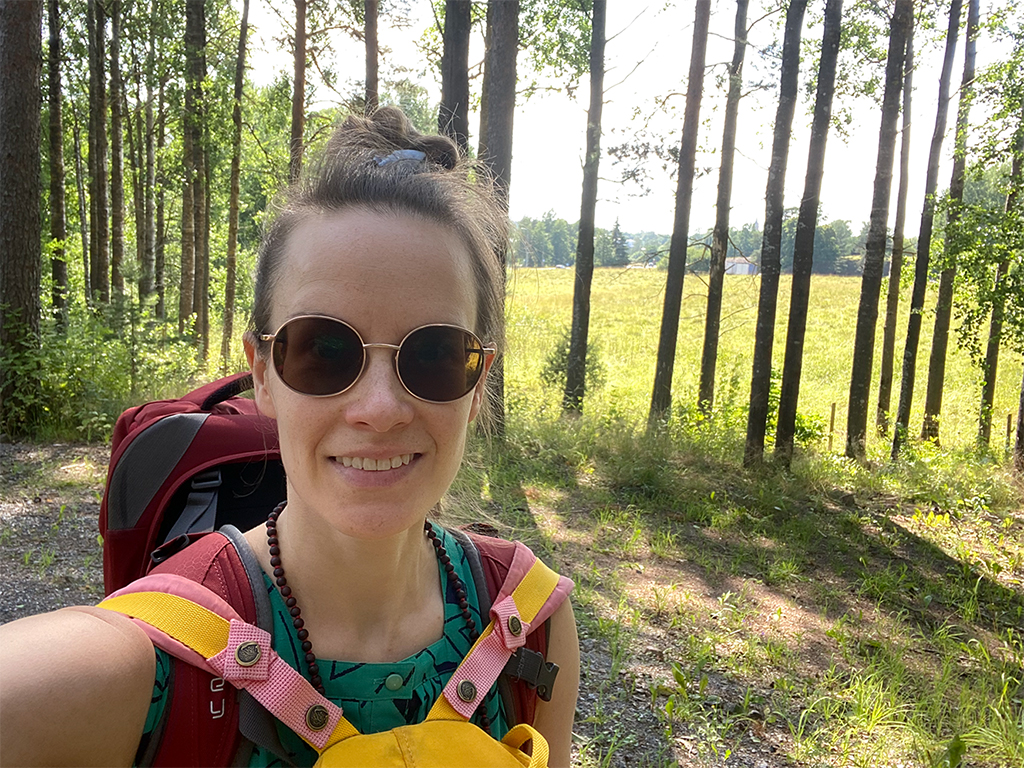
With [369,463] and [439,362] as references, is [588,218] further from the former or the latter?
[369,463]

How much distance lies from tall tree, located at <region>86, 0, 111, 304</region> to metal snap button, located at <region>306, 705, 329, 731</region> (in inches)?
560

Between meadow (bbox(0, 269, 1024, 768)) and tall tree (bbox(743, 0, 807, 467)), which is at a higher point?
tall tree (bbox(743, 0, 807, 467))

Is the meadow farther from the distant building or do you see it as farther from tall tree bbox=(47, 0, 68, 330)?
the distant building

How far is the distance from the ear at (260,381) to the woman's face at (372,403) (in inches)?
2.4

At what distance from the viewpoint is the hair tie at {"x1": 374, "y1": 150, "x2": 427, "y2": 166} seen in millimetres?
1540

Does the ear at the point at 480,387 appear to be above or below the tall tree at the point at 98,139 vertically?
below

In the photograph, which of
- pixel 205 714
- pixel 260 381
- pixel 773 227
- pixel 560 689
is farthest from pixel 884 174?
pixel 205 714

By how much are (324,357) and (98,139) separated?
618 inches

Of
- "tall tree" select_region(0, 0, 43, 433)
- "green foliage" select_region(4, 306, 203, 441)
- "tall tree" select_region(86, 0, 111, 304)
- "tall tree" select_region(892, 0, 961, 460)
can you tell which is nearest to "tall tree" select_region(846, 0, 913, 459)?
"tall tree" select_region(892, 0, 961, 460)

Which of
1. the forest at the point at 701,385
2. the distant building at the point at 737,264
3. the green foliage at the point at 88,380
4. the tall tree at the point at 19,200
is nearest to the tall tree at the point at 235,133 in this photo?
the forest at the point at 701,385

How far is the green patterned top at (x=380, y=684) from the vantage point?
1.20 meters

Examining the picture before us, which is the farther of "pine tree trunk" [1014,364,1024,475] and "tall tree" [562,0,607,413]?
"tall tree" [562,0,607,413]

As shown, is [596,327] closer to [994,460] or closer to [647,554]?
[994,460]

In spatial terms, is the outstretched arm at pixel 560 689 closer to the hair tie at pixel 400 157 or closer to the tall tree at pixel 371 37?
the hair tie at pixel 400 157
